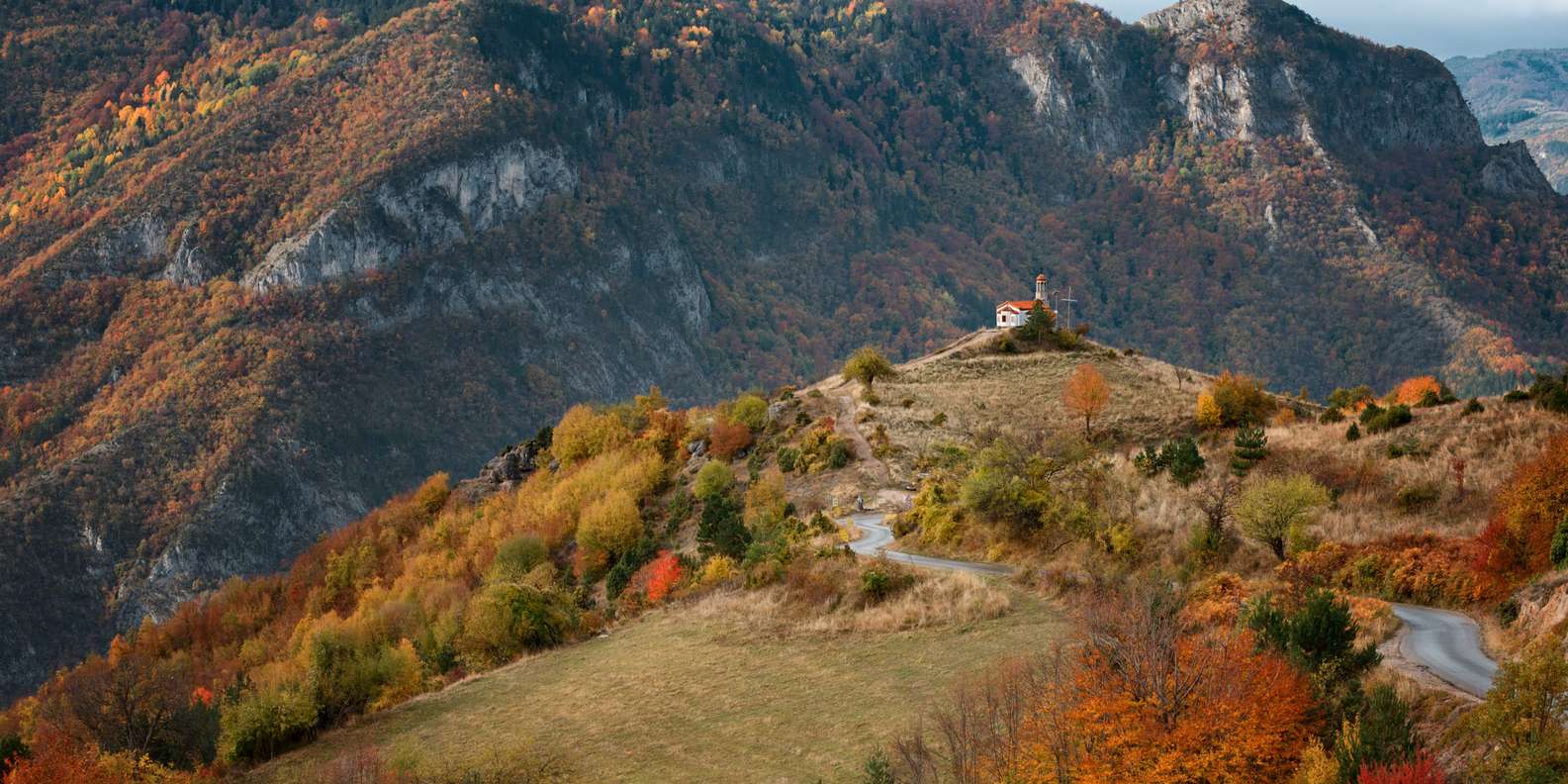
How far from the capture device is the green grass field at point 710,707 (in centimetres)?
2231

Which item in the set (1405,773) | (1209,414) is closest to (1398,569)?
(1405,773)

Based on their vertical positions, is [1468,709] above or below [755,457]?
above

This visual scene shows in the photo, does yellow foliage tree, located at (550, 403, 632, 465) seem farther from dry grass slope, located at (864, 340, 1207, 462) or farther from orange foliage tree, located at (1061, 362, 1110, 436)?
orange foliage tree, located at (1061, 362, 1110, 436)

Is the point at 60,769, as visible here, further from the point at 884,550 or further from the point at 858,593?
the point at 884,550

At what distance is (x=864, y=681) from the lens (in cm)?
2511

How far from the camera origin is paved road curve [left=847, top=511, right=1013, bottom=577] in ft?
114

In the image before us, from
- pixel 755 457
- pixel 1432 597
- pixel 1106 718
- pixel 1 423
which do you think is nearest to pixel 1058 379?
pixel 755 457

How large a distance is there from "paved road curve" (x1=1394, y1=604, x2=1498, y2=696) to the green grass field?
22.7ft

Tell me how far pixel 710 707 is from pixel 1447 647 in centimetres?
1469

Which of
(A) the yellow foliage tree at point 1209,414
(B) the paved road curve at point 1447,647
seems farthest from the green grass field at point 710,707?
(A) the yellow foliage tree at point 1209,414

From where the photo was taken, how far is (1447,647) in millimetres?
20328

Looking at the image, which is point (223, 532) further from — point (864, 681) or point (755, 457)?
point (864, 681)

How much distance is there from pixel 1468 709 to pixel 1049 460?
2499 cm

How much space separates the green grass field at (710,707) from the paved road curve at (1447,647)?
22.7 ft
